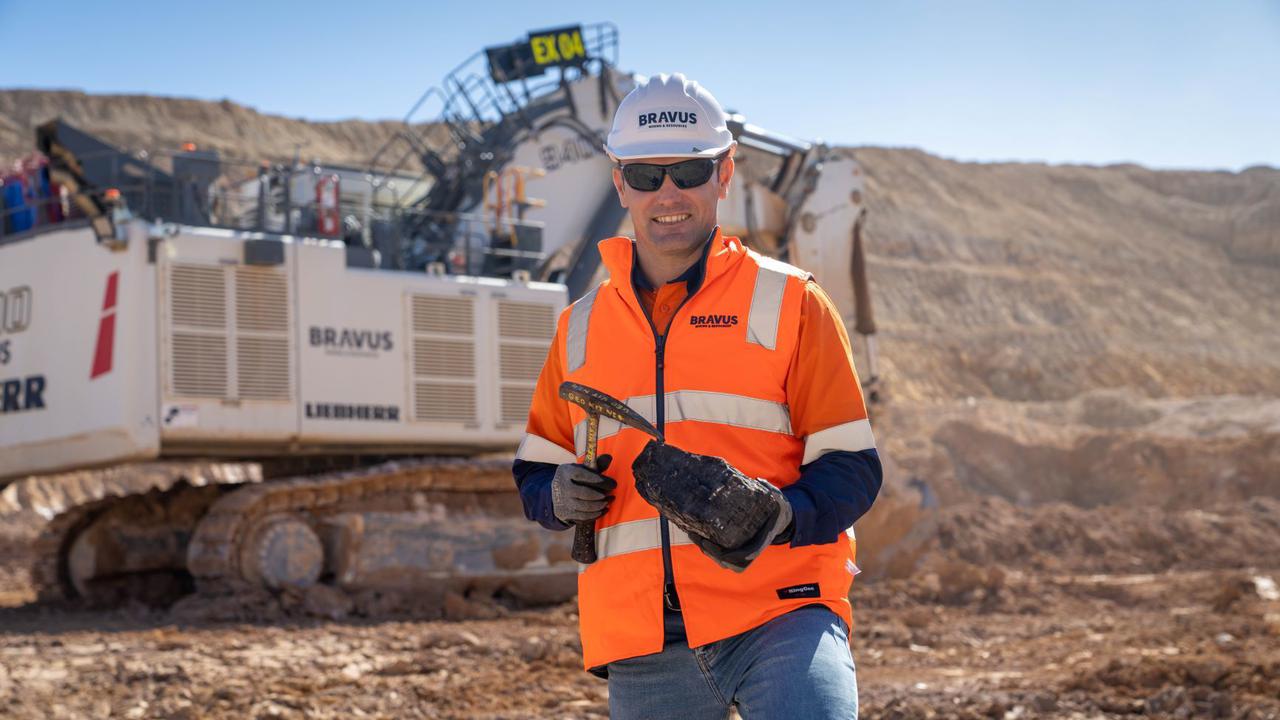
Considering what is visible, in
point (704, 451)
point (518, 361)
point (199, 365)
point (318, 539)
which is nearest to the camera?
point (704, 451)

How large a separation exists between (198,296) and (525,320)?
264cm

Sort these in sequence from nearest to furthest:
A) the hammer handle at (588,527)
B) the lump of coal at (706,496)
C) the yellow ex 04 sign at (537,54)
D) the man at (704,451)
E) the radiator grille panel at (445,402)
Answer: the lump of coal at (706,496)
the man at (704,451)
the hammer handle at (588,527)
the radiator grille panel at (445,402)
the yellow ex 04 sign at (537,54)

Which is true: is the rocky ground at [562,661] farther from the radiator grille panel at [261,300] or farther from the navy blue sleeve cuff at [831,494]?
the navy blue sleeve cuff at [831,494]

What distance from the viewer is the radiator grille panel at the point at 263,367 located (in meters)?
10.2

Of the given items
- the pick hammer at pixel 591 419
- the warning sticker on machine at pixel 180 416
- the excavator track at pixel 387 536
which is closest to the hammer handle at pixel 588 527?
the pick hammer at pixel 591 419

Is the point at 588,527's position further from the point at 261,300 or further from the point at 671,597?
the point at 261,300

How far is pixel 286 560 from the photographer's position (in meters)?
10.6

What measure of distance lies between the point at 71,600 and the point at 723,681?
10.3 m

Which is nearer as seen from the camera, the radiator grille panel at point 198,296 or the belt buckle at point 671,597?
the belt buckle at point 671,597

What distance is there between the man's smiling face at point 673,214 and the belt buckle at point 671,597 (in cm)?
70

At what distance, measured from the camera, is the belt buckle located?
2.76m

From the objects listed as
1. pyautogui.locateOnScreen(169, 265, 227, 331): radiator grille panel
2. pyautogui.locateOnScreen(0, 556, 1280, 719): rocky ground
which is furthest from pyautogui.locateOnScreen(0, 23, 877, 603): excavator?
pyautogui.locateOnScreen(0, 556, 1280, 719): rocky ground

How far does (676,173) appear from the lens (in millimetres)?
2977

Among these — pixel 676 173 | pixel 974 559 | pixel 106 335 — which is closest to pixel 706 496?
pixel 676 173
